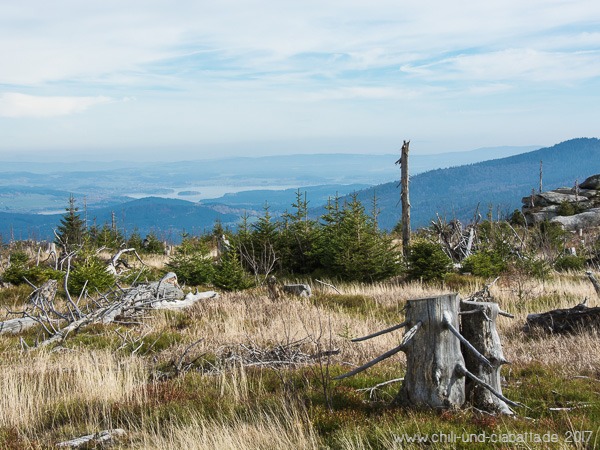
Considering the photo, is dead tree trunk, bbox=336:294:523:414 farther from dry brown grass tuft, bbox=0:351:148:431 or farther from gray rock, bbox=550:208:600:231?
gray rock, bbox=550:208:600:231

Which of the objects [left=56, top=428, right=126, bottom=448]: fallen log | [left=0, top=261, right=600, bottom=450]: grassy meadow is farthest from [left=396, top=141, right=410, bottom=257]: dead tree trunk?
[left=56, top=428, right=126, bottom=448]: fallen log

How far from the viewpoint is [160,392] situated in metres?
6.60

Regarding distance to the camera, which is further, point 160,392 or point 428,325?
point 160,392

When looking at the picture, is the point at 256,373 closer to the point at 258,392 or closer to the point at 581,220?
the point at 258,392

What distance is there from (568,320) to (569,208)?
3448cm

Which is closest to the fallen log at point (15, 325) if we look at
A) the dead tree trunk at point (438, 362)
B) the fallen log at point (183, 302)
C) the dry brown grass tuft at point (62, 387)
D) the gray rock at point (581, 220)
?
the fallen log at point (183, 302)

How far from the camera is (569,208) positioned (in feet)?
133

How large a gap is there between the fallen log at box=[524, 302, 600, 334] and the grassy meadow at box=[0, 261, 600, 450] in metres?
0.31

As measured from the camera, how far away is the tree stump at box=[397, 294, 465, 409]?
5.19 metres

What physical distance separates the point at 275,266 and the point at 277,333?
412 inches

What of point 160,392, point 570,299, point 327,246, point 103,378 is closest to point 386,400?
point 160,392

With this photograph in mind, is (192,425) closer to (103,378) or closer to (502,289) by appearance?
(103,378)

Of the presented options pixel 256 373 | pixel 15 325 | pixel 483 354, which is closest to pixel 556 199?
pixel 15 325

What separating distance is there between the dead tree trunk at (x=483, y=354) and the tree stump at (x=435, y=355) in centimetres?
20
